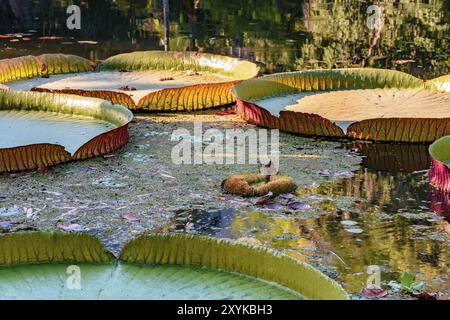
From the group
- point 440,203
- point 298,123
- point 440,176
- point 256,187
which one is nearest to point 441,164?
point 440,176

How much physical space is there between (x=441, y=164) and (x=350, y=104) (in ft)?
7.56

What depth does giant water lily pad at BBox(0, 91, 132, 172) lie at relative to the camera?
23.1 feet

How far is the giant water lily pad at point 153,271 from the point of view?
4.22 metres

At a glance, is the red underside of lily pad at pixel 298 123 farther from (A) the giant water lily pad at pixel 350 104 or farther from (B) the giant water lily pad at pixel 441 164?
(B) the giant water lily pad at pixel 441 164

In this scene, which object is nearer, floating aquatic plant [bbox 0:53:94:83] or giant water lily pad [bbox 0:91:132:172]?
giant water lily pad [bbox 0:91:132:172]

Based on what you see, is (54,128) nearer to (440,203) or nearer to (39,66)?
(39,66)

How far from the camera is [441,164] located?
660cm

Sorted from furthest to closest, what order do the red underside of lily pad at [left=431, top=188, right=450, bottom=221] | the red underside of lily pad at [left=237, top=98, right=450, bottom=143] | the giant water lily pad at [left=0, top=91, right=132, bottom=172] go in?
the red underside of lily pad at [left=237, top=98, right=450, bottom=143]
the giant water lily pad at [left=0, top=91, right=132, bottom=172]
the red underside of lily pad at [left=431, top=188, right=450, bottom=221]

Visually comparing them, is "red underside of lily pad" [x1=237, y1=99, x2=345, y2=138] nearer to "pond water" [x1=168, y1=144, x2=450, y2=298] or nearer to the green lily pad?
"pond water" [x1=168, y1=144, x2=450, y2=298]

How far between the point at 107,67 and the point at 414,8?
7673 millimetres

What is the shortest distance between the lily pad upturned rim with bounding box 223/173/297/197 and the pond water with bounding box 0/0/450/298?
145mm

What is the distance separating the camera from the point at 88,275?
442 centimetres

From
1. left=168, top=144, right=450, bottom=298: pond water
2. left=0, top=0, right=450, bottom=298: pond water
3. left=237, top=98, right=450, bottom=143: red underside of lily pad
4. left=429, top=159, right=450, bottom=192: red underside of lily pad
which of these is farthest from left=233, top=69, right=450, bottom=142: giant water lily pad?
left=429, top=159, right=450, bottom=192: red underside of lily pad

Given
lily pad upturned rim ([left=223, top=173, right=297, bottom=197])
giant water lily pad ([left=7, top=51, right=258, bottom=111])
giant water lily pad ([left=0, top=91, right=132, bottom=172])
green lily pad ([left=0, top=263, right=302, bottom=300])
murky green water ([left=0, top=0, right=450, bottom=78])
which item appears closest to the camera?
green lily pad ([left=0, top=263, right=302, bottom=300])
